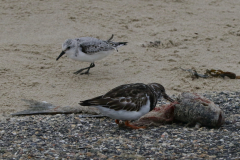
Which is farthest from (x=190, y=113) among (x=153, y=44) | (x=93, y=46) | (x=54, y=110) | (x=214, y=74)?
(x=153, y=44)

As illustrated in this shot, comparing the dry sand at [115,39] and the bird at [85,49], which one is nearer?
the dry sand at [115,39]

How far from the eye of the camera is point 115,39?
9.94m

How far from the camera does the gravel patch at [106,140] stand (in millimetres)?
4895

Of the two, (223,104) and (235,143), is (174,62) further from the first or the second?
(235,143)

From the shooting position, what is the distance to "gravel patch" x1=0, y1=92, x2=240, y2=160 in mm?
4895

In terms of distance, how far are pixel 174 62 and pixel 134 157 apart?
14.9 ft

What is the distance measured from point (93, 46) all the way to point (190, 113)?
141 inches

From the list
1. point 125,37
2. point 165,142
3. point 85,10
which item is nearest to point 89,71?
point 125,37

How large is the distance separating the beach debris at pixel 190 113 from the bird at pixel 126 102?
0.75ft

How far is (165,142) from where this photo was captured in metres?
5.23

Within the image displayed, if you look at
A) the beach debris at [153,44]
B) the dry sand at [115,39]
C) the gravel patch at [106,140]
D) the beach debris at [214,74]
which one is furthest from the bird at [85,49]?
the gravel patch at [106,140]

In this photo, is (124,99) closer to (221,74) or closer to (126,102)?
(126,102)

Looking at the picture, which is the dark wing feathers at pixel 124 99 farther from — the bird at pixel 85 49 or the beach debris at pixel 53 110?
the bird at pixel 85 49

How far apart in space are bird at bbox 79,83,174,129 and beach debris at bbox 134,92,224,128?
0.23m
